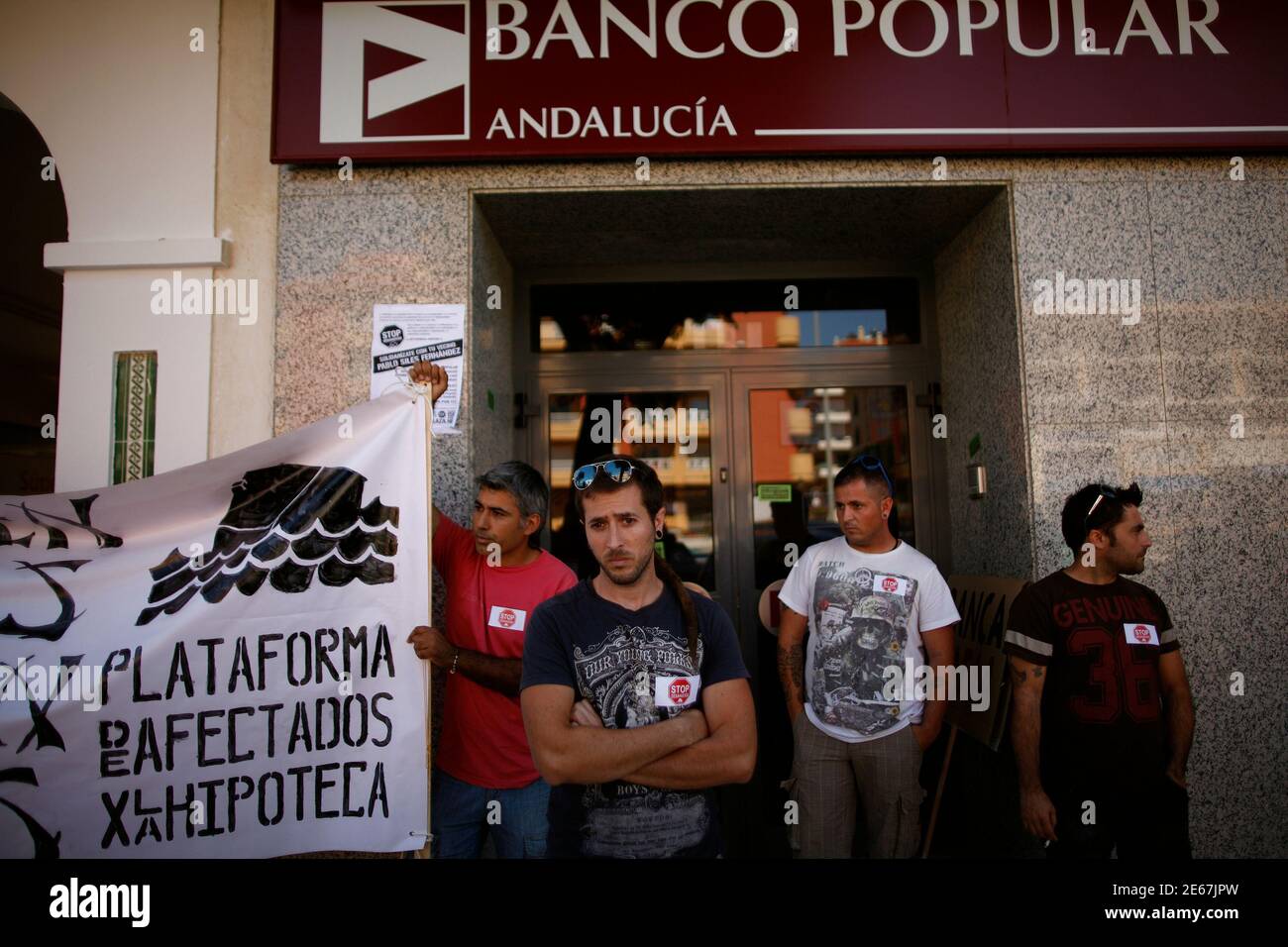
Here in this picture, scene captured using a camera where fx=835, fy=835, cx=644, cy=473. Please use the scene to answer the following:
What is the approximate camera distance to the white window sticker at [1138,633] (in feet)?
10.6

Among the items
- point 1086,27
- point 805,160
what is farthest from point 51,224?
point 1086,27

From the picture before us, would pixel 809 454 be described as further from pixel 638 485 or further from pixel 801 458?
pixel 638 485

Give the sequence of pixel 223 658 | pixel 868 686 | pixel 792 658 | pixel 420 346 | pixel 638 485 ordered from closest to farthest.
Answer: pixel 638 485
pixel 223 658
pixel 868 686
pixel 792 658
pixel 420 346

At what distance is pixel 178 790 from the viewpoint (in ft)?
9.36

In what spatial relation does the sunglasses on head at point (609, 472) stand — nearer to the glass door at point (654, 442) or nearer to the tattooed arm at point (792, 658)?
the tattooed arm at point (792, 658)

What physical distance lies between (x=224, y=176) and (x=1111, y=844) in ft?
16.2

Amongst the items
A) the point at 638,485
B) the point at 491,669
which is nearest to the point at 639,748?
the point at 638,485

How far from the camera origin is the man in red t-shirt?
3.08 m

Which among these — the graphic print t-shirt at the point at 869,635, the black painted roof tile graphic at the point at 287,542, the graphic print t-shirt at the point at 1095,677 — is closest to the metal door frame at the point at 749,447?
the graphic print t-shirt at the point at 869,635

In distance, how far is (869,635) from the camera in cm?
353

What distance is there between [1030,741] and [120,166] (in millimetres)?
4938

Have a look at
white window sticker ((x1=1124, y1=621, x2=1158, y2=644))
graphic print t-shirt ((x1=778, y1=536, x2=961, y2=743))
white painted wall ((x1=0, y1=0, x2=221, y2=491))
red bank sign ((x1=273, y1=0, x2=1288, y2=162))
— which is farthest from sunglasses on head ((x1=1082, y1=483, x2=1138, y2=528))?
white painted wall ((x1=0, y1=0, x2=221, y2=491))

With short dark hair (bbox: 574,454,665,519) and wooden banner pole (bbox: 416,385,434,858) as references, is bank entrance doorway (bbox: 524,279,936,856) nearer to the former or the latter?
wooden banner pole (bbox: 416,385,434,858)

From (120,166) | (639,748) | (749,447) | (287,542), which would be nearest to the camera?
(639,748)
